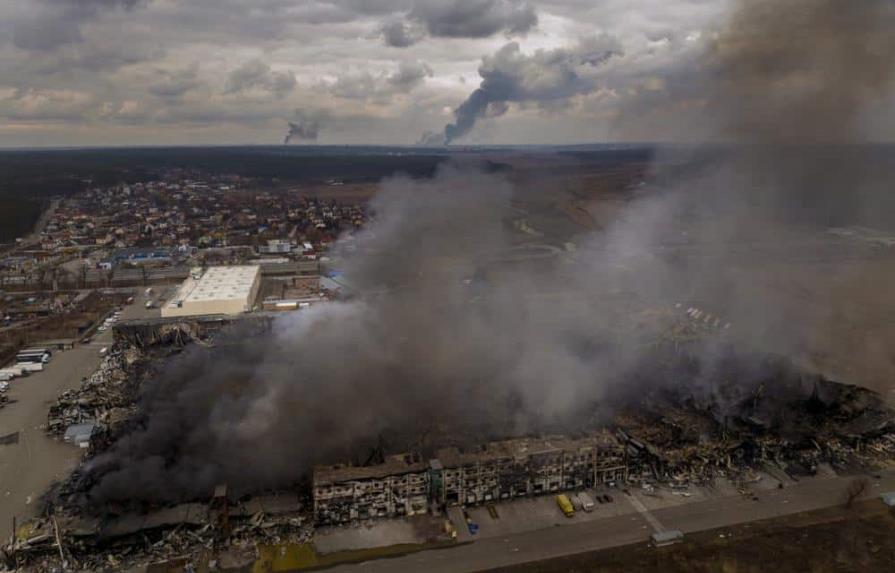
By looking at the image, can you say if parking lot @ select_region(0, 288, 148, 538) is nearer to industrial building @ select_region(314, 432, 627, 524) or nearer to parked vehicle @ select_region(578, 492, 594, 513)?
industrial building @ select_region(314, 432, 627, 524)

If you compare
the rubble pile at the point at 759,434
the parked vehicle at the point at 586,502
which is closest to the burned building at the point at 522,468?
the parked vehicle at the point at 586,502

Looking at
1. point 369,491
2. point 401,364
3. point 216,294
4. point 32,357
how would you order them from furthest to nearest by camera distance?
point 216,294, point 32,357, point 401,364, point 369,491

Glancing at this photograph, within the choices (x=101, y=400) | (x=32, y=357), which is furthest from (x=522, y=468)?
(x=32, y=357)

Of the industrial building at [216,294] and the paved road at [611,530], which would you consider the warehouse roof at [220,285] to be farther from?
the paved road at [611,530]

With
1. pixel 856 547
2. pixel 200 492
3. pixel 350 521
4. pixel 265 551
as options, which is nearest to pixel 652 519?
pixel 856 547

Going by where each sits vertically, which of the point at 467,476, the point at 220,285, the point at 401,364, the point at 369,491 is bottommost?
the point at 369,491

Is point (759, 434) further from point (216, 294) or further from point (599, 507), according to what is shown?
point (216, 294)

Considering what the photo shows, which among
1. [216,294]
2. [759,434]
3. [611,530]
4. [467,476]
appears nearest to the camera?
[611,530]

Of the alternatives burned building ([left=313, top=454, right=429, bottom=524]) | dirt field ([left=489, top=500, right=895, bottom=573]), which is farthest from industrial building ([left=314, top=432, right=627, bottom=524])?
dirt field ([left=489, top=500, right=895, bottom=573])

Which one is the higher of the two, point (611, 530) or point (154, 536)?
point (154, 536)
